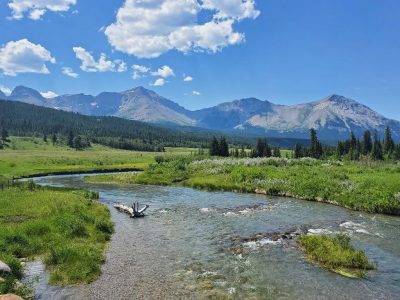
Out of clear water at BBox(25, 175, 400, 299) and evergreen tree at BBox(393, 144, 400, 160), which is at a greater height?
evergreen tree at BBox(393, 144, 400, 160)

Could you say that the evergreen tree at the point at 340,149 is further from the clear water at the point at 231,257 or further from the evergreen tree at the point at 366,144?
the clear water at the point at 231,257

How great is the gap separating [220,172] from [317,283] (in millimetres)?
63450

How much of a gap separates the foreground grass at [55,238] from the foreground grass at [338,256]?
14.6 m

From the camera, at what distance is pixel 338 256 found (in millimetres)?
26500

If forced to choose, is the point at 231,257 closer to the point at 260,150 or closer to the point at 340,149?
the point at 260,150

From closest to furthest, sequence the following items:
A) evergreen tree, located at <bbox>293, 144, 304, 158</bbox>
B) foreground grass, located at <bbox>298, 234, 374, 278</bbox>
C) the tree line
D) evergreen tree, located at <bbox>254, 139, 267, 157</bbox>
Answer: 1. foreground grass, located at <bbox>298, 234, 374, 278</bbox>
2. the tree line
3. evergreen tree, located at <bbox>254, 139, 267, 157</bbox>
4. evergreen tree, located at <bbox>293, 144, 304, 158</bbox>

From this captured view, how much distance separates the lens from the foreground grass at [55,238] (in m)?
23.9

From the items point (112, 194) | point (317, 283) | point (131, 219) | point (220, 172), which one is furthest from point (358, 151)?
point (317, 283)

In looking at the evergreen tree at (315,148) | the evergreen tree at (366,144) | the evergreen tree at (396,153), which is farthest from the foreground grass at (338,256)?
the evergreen tree at (366,144)

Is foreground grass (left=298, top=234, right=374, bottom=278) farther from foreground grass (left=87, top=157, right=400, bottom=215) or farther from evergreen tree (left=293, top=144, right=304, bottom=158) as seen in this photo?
evergreen tree (left=293, top=144, right=304, bottom=158)

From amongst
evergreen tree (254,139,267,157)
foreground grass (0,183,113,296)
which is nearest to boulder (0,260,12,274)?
foreground grass (0,183,113,296)

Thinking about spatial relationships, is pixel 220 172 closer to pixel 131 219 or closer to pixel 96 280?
pixel 131 219

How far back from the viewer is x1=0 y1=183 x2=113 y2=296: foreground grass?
23922mm

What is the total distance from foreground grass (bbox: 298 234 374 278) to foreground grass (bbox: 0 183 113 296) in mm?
14556
